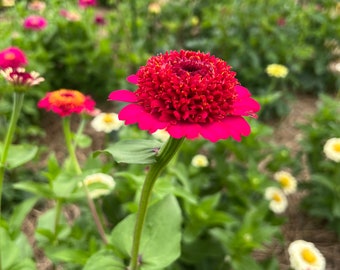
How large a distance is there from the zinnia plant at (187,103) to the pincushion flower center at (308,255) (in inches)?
28.3

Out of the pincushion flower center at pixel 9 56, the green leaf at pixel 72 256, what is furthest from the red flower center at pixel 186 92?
the pincushion flower center at pixel 9 56

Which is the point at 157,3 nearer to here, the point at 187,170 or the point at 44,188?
the point at 187,170

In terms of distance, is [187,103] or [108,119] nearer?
[187,103]

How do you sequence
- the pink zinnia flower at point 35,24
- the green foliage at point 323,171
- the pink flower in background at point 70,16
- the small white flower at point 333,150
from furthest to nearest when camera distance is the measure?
the pink flower in background at point 70,16 < the pink zinnia flower at point 35,24 < the green foliage at point 323,171 < the small white flower at point 333,150

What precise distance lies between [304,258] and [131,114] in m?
0.85

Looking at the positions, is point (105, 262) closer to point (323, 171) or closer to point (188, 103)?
point (188, 103)

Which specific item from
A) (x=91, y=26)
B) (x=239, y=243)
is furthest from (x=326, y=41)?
(x=239, y=243)

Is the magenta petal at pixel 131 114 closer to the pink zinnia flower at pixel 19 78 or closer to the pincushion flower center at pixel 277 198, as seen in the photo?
the pink zinnia flower at pixel 19 78

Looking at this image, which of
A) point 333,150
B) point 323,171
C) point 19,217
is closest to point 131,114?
point 19,217

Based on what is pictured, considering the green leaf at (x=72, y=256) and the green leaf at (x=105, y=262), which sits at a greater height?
the green leaf at (x=105, y=262)

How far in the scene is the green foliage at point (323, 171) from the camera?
4.89ft

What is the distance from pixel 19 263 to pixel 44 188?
0.78ft

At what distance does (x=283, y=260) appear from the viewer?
1.58 meters

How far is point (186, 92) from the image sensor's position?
57 centimetres
